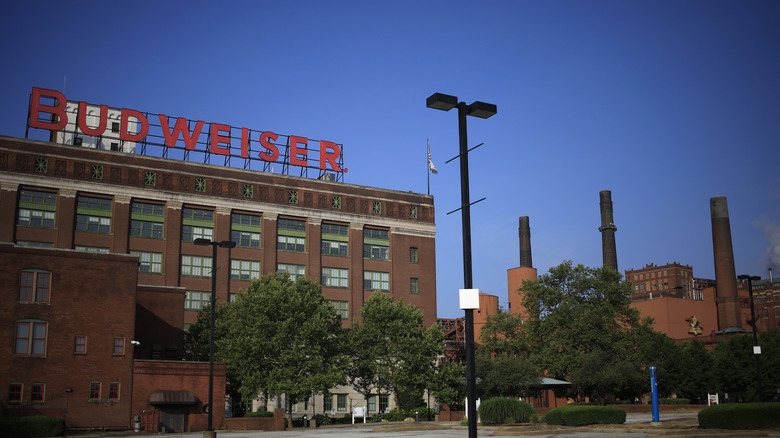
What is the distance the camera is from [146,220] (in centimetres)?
7994

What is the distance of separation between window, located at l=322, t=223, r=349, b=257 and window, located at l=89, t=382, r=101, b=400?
131 feet

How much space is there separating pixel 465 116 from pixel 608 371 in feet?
205

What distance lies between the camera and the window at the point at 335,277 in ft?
289

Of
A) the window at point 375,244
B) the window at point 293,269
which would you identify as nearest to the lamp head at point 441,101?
the window at point 293,269

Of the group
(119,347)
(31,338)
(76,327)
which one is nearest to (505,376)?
(119,347)

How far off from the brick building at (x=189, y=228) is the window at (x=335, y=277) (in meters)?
0.13

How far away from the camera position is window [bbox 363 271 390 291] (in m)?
90.6

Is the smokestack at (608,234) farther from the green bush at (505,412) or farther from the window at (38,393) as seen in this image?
the window at (38,393)

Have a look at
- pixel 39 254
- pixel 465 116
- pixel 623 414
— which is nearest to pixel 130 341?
pixel 39 254

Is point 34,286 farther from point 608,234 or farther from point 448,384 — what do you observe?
point 608,234

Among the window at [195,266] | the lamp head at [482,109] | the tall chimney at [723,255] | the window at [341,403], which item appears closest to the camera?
the lamp head at [482,109]

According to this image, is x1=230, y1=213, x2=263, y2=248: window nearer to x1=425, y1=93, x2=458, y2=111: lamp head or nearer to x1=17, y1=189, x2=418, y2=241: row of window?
x1=17, y1=189, x2=418, y2=241: row of window

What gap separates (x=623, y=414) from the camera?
4441 centimetres

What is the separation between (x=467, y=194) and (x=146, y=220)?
67.9 m
